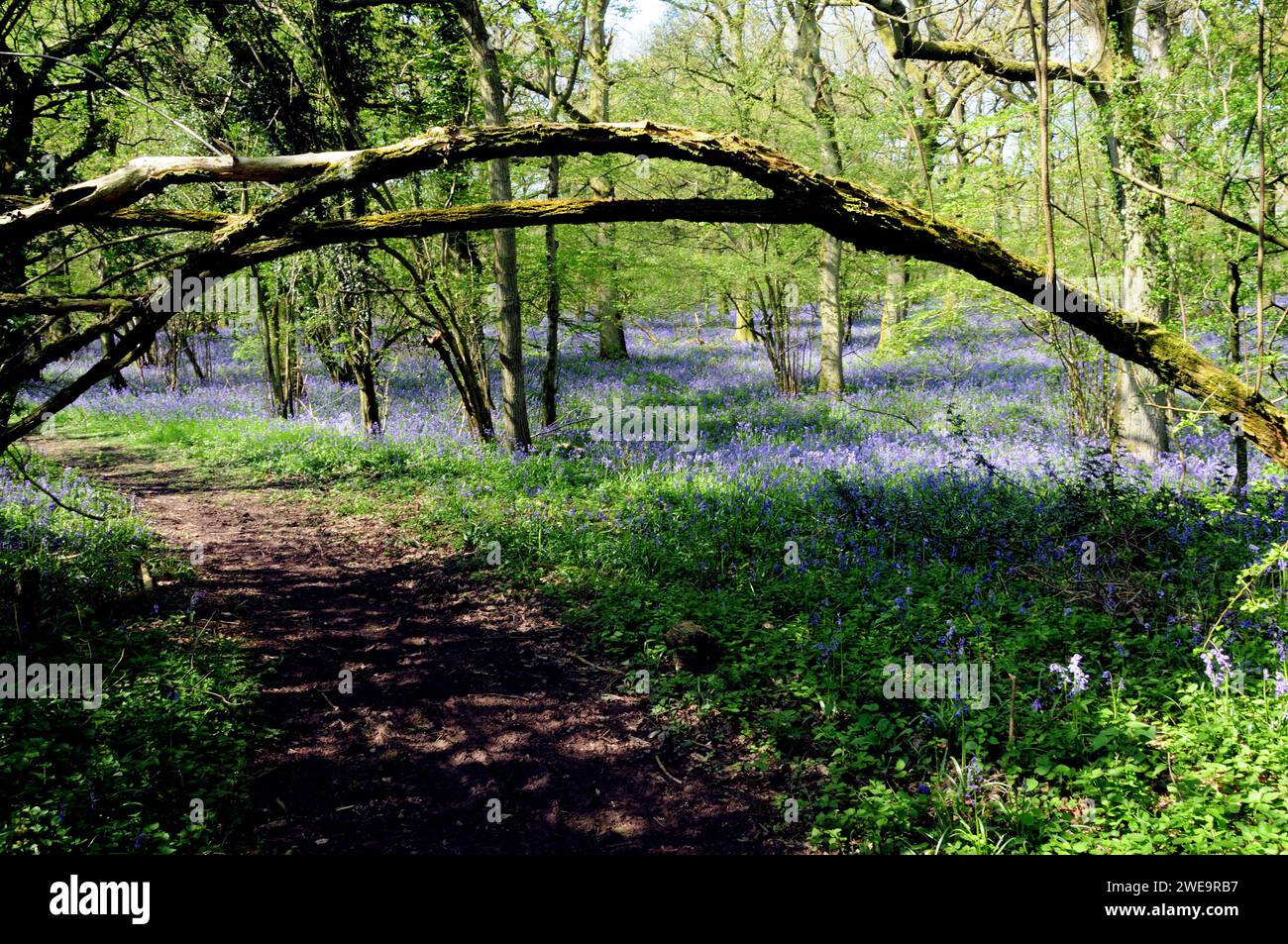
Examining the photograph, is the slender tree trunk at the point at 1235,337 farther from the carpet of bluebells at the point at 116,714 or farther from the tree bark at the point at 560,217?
the carpet of bluebells at the point at 116,714

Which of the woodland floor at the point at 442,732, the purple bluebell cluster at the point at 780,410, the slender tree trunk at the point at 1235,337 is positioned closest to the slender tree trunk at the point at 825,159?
the purple bluebell cluster at the point at 780,410

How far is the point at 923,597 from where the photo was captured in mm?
5934

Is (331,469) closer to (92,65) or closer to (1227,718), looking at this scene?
(92,65)

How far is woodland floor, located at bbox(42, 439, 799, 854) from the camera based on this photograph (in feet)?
12.8

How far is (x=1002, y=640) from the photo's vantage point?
508cm

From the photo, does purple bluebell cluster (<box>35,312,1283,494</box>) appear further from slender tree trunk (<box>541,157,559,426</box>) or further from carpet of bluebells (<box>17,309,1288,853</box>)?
slender tree trunk (<box>541,157,559,426</box>)

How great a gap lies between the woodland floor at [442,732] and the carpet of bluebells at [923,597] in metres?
0.33

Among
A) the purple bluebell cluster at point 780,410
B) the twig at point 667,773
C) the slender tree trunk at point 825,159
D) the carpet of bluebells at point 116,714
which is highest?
the slender tree trunk at point 825,159

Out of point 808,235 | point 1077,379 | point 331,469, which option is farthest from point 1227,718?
point 808,235

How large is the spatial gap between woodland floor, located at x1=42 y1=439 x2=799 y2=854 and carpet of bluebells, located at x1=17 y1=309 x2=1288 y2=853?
33 cm

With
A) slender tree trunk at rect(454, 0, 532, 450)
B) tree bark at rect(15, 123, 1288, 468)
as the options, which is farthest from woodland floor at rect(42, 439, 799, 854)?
slender tree trunk at rect(454, 0, 532, 450)

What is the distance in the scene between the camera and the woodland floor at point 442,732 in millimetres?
3889

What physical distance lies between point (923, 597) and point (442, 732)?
4.01 metres

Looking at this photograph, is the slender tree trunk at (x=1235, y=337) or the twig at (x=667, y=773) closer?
the twig at (x=667, y=773)
